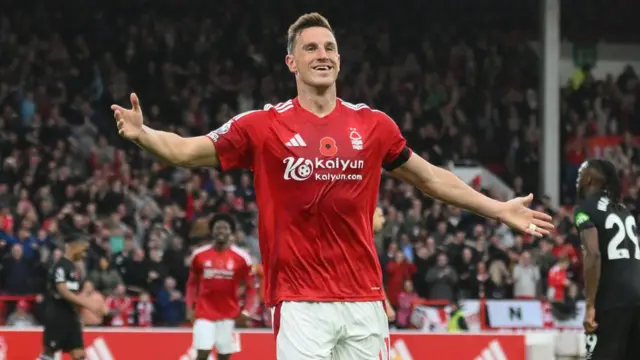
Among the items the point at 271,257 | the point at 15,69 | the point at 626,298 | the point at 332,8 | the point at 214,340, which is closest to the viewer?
the point at 271,257

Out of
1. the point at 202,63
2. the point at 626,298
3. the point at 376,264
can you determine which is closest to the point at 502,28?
the point at 202,63

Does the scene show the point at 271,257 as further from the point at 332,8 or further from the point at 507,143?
the point at 332,8

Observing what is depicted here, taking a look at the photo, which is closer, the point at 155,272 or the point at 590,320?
the point at 590,320

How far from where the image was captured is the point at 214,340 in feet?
44.5

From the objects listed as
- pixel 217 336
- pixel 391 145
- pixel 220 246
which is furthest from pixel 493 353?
pixel 391 145

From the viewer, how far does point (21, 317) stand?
661 inches

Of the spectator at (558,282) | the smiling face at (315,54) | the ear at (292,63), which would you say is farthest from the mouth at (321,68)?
the spectator at (558,282)

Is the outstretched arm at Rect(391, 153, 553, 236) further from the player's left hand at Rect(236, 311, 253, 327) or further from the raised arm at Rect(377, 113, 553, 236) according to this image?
the player's left hand at Rect(236, 311, 253, 327)

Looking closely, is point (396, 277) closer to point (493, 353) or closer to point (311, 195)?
point (493, 353)

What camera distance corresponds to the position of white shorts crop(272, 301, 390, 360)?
572 cm

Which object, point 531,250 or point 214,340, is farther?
point 531,250

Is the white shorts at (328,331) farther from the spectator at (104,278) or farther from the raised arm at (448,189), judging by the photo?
the spectator at (104,278)

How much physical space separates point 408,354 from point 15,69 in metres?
12.6

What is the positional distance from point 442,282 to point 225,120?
6801mm
